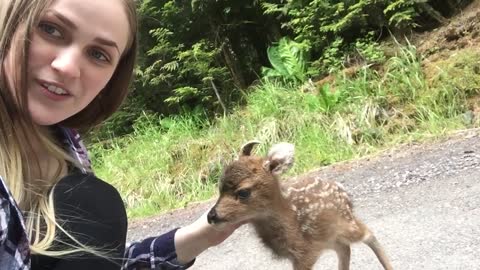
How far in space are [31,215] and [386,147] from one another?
602 cm

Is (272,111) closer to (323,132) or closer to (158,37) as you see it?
(323,132)

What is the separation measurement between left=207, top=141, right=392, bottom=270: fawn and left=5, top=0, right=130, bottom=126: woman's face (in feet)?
3.88

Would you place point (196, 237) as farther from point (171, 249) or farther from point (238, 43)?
point (238, 43)

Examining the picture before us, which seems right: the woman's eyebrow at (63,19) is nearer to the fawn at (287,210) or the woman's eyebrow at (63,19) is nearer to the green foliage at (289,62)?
the fawn at (287,210)

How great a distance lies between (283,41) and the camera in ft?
35.2

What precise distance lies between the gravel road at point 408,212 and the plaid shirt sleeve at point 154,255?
1.12 metres

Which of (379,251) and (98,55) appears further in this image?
(379,251)

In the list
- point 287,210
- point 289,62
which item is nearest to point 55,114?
point 287,210

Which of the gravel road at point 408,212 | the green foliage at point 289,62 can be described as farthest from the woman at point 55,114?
the green foliage at point 289,62

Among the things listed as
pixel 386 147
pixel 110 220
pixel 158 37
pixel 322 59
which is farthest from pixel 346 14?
pixel 110 220

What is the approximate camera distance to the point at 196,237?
2.80 meters

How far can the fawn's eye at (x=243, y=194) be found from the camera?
10.4ft

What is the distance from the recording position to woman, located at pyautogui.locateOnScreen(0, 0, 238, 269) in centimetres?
171

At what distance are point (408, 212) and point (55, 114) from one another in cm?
377
